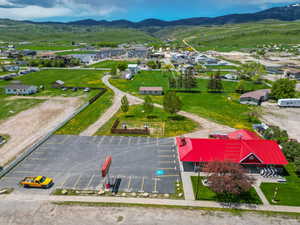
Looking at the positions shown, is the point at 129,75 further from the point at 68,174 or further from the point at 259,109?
the point at 68,174

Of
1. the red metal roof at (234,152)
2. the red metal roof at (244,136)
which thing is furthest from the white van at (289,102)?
the red metal roof at (234,152)

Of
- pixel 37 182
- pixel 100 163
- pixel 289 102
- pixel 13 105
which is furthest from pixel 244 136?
pixel 13 105

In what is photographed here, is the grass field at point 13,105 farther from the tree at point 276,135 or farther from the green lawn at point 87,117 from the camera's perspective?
the tree at point 276,135

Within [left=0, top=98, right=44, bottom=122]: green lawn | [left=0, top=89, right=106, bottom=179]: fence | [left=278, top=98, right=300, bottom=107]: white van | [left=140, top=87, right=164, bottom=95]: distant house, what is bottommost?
[left=0, top=89, right=106, bottom=179]: fence

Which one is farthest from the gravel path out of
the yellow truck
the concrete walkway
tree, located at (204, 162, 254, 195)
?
the concrete walkway

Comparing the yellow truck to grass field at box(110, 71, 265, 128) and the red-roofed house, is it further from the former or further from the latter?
grass field at box(110, 71, 265, 128)

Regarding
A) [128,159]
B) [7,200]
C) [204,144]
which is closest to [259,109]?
[204,144]
